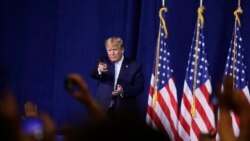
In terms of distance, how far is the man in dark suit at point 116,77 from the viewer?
11.0 feet

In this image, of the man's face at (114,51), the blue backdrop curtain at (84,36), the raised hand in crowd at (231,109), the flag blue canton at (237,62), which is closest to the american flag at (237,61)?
the flag blue canton at (237,62)

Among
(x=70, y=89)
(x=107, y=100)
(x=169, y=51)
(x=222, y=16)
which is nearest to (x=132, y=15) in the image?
(x=169, y=51)

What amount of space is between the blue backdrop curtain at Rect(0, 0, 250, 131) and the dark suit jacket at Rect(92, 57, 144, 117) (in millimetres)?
757

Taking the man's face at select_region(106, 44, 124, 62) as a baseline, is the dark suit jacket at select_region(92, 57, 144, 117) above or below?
below

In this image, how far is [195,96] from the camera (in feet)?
12.4

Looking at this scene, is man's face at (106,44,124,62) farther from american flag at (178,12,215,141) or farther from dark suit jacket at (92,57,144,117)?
american flag at (178,12,215,141)

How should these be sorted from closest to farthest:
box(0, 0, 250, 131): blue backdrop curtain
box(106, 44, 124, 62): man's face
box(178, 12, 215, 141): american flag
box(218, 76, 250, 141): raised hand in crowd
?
box(218, 76, 250, 141): raised hand in crowd
box(106, 44, 124, 62): man's face
box(178, 12, 215, 141): american flag
box(0, 0, 250, 131): blue backdrop curtain

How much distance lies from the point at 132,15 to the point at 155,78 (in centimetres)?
70

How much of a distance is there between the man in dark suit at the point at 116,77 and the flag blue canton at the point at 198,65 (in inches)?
22.9

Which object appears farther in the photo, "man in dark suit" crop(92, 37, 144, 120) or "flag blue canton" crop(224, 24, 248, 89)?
"flag blue canton" crop(224, 24, 248, 89)

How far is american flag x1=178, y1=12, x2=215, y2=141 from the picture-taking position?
12.3 ft

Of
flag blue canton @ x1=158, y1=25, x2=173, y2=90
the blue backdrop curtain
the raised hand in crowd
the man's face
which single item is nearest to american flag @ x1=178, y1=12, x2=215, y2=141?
flag blue canton @ x1=158, y1=25, x2=173, y2=90

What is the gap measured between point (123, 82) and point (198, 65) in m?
0.78

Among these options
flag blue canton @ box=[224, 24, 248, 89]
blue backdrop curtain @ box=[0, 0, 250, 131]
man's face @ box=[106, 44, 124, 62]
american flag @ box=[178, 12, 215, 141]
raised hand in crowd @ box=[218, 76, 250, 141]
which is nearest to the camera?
raised hand in crowd @ box=[218, 76, 250, 141]
